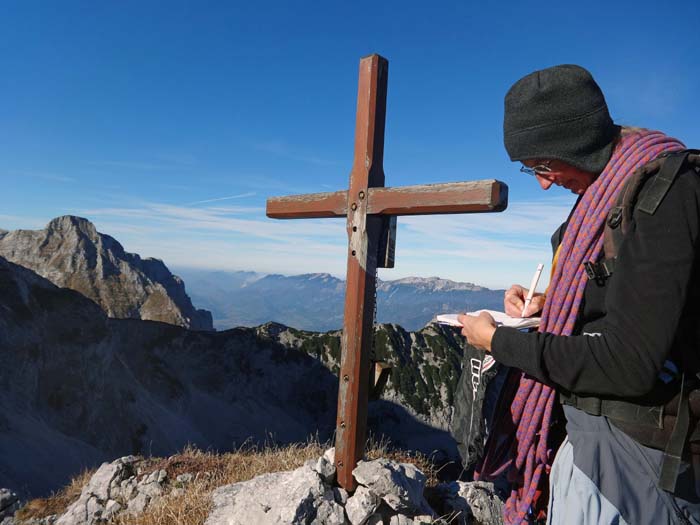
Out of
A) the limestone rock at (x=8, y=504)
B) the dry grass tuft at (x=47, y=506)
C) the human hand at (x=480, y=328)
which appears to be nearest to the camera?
the human hand at (x=480, y=328)

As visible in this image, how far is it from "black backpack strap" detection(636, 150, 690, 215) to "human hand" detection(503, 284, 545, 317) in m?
1.13

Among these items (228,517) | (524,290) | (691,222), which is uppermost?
(691,222)

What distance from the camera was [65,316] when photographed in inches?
1734

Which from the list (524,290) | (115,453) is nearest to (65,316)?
(115,453)

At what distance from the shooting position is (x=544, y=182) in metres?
2.51

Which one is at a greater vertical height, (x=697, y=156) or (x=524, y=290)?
(x=697, y=156)

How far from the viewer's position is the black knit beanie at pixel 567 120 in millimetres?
2199

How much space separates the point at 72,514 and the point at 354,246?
6317 mm

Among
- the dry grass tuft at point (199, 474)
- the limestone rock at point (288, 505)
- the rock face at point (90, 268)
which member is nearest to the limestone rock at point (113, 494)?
the dry grass tuft at point (199, 474)

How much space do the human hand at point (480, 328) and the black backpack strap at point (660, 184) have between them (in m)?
0.93

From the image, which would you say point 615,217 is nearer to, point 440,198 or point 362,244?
point 440,198

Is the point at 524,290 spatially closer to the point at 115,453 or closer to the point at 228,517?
the point at 228,517

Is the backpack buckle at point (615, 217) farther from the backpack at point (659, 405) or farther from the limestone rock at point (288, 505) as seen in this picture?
the limestone rock at point (288, 505)

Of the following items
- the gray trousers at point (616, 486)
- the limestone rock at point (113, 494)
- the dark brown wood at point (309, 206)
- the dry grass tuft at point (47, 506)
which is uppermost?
the dark brown wood at point (309, 206)
